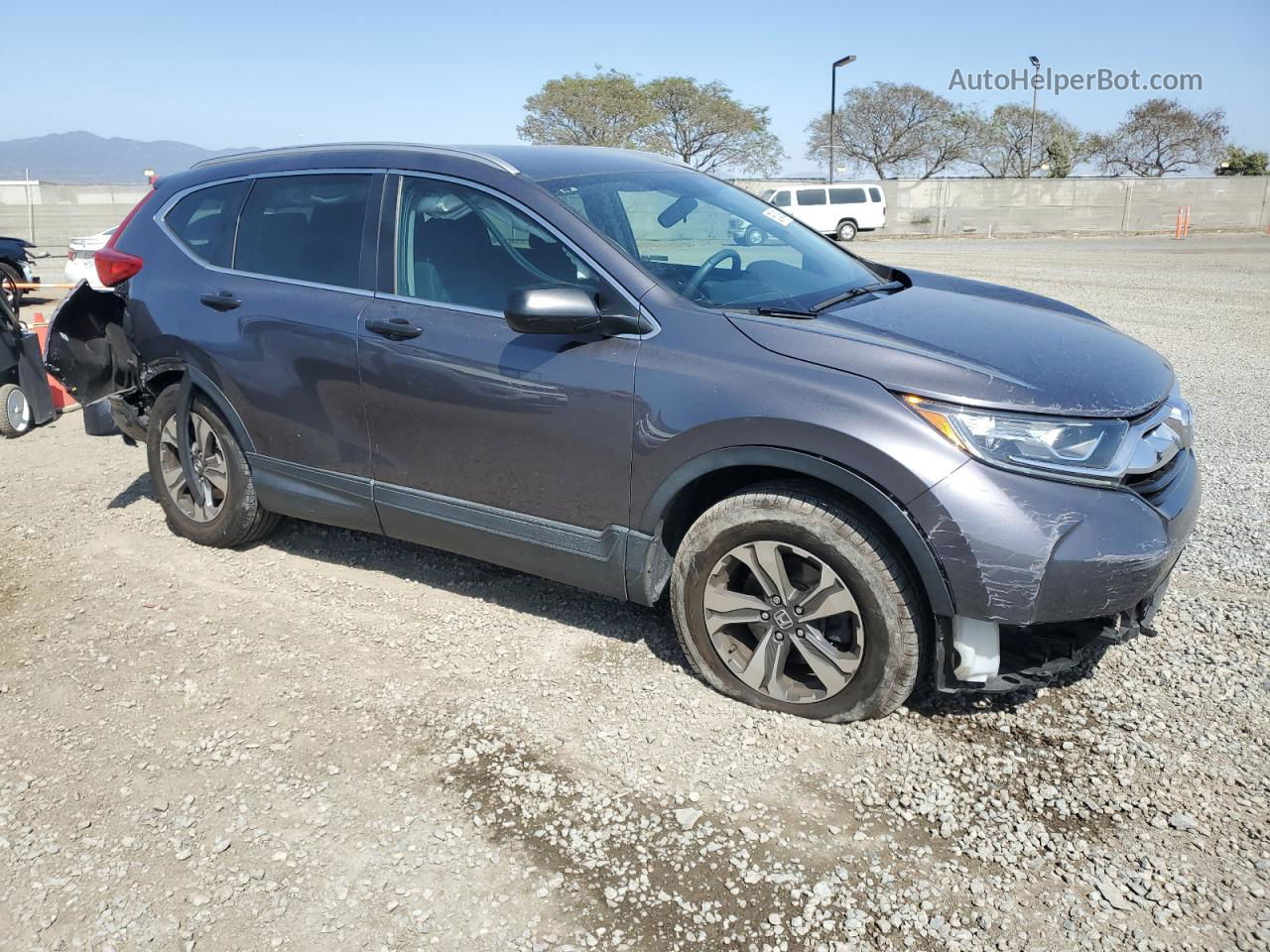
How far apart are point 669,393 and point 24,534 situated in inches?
154

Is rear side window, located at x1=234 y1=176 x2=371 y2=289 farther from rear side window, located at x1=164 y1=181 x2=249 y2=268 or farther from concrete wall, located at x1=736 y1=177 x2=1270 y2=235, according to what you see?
concrete wall, located at x1=736 y1=177 x2=1270 y2=235

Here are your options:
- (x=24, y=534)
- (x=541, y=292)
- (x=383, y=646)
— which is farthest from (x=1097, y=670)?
(x=24, y=534)

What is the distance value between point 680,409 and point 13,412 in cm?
602

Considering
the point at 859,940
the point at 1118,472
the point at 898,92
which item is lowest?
the point at 859,940

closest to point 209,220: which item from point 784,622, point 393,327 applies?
point 393,327

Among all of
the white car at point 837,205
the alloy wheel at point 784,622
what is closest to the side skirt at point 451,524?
the alloy wheel at point 784,622

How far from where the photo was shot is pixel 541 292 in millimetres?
3221

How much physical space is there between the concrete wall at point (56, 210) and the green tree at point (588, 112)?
1131 inches

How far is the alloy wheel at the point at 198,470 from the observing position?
4699 millimetres

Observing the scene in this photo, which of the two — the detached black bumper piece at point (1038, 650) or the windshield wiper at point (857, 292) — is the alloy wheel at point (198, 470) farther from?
the detached black bumper piece at point (1038, 650)

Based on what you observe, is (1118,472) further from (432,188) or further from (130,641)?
(130,641)

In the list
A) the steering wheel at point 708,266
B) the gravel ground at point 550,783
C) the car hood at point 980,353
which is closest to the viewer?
the gravel ground at point 550,783

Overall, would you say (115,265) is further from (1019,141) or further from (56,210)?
(1019,141)

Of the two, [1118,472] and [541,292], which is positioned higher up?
[541,292]
